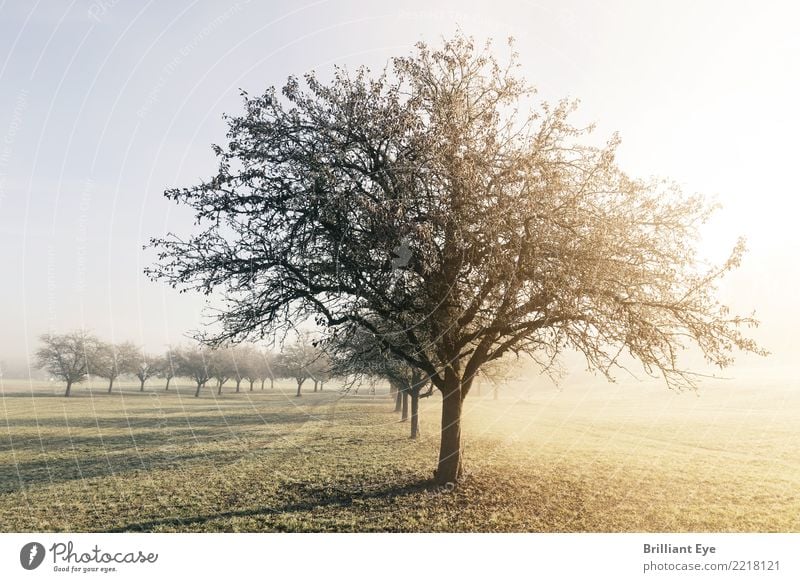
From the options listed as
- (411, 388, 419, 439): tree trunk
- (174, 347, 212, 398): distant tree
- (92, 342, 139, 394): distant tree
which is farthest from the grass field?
(92, 342, 139, 394): distant tree

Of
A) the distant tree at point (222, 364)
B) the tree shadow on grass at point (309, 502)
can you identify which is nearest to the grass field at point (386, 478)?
the tree shadow on grass at point (309, 502)

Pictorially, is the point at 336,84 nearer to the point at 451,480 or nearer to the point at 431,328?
the point at 431,328

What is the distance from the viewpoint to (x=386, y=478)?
1808 centimetres

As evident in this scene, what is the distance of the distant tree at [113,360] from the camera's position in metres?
92.3

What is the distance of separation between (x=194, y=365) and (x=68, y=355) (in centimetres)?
2093

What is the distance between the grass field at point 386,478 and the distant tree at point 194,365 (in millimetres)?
51048

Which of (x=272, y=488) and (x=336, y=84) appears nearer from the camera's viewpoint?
(x=336, y=84)

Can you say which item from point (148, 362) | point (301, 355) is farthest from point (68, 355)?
point (301, 355)

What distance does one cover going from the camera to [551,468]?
70.0ft

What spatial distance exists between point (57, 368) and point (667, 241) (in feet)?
337

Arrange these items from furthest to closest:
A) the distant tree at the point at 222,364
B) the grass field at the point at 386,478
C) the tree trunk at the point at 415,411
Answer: the distant tree at the point at 222,364 < the tree trunk at the point at 415,411 < the grass field at the point at 386,478

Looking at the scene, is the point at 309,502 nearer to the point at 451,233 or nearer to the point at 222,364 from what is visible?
the point at 451,233

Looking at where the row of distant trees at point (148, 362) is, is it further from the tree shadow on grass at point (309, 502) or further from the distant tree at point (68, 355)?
the tree shadow on grass at point (309, 502)
